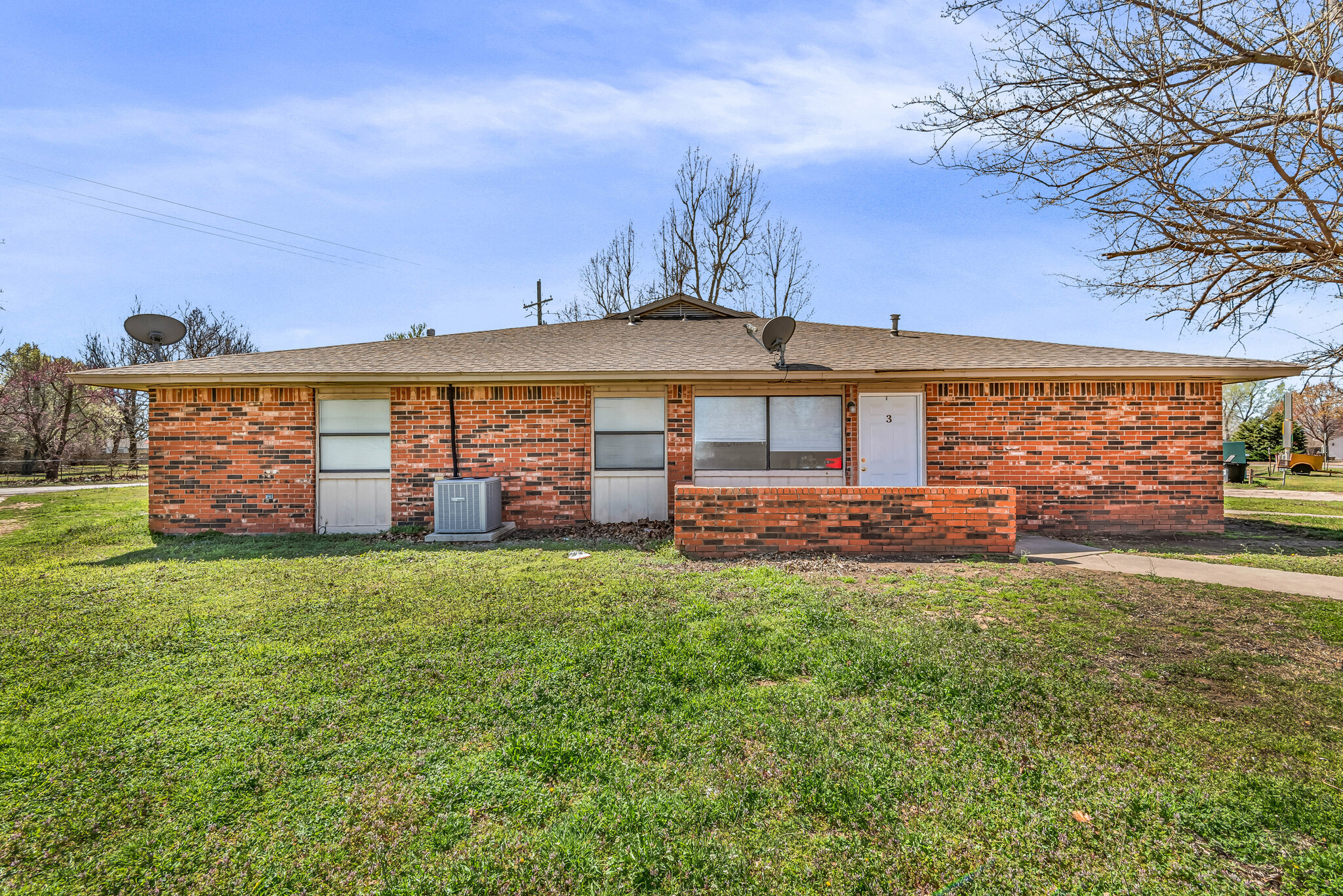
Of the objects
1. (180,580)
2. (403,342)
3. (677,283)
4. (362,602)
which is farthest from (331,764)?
(677,283)

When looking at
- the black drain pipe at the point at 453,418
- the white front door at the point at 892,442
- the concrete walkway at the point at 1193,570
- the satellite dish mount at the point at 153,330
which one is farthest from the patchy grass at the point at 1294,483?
the satellite dish mount at the point at 153,330

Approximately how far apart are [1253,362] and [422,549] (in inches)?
463

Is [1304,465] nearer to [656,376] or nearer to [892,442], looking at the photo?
[892,442]

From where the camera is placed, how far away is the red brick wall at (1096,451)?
9305mm

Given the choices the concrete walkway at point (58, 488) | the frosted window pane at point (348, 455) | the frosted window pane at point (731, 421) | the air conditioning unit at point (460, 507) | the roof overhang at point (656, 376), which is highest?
the roof overhang at point (656, 376)

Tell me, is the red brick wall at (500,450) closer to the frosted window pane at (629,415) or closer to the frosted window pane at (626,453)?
the frosted window pane at (626,453)

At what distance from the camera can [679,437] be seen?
9.83 metres

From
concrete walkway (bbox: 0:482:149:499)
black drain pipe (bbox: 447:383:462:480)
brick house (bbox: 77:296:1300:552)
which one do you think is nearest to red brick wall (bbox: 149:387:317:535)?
brick house (bbox: 77:296:1300:552)

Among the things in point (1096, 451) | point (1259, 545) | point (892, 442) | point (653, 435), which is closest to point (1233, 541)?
point (1259, 545)

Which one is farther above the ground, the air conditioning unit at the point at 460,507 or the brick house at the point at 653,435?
the brick house at the point at 653,435

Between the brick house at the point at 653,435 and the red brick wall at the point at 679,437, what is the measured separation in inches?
1.2

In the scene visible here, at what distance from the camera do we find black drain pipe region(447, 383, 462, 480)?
973cm

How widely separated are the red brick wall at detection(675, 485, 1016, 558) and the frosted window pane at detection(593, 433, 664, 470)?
268 cm

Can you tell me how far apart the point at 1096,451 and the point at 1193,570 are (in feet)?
11.5
